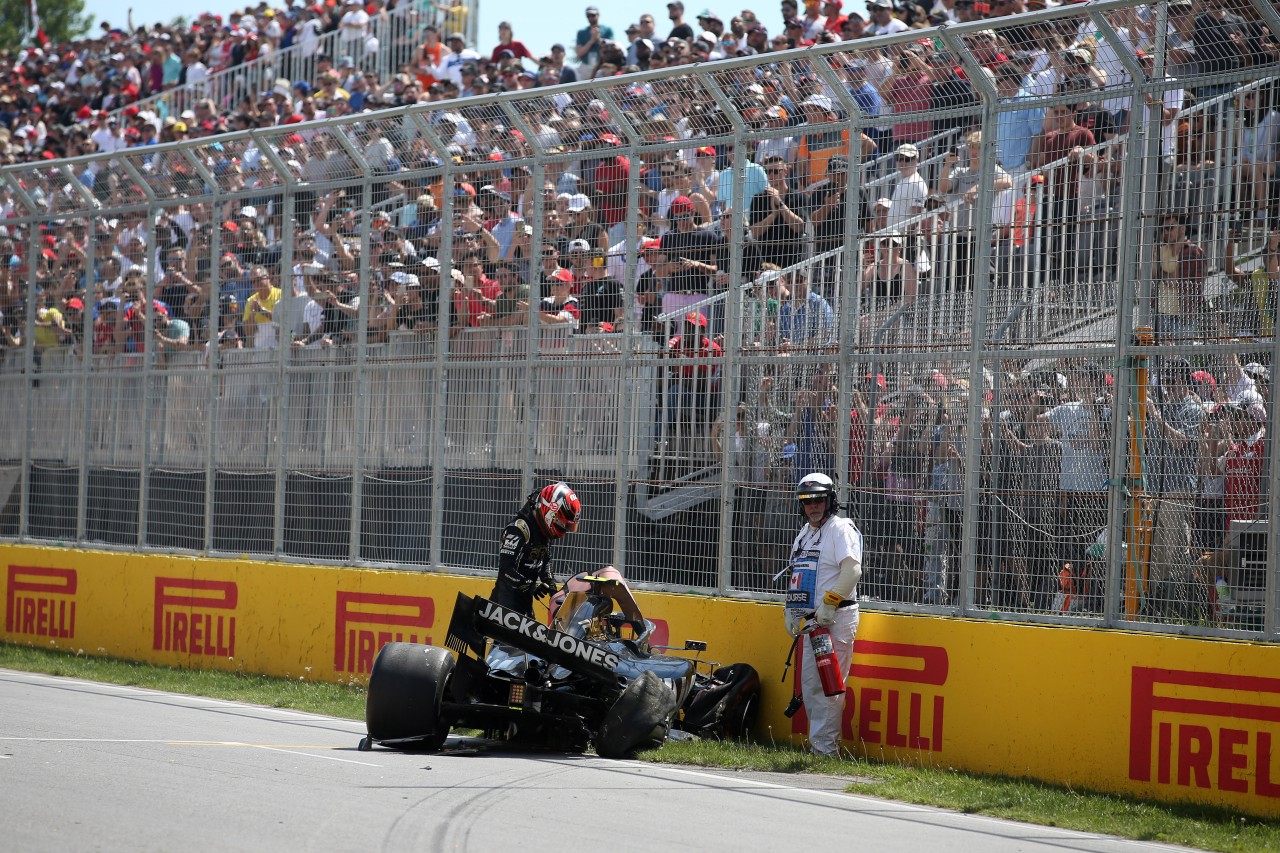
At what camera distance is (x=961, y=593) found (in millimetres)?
10422

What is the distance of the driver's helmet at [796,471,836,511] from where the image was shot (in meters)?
10.6

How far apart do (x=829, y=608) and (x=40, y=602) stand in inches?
396

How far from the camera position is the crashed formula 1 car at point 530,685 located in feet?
32.0

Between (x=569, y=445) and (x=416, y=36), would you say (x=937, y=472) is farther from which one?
(x=416, y=36)

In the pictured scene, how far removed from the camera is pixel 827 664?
10.3m

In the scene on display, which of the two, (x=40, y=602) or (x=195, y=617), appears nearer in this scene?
(x=195, y=617)

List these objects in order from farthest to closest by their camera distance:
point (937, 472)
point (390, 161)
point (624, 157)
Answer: point (390, 161)
point (624, 157)
point (937, 472)

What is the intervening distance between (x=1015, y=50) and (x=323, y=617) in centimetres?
782

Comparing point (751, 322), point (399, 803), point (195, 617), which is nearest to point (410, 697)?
point (399, 803)

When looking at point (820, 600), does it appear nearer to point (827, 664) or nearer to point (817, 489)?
point (827, 664)

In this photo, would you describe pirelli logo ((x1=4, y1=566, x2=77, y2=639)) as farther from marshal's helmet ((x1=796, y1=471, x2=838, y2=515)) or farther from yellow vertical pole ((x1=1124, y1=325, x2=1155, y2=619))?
yellow vertical pole ((x1=1124, y1=325, x2=1155, y2=619))

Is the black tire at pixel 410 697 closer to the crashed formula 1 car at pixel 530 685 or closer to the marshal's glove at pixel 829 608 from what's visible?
the crashed formula 1 car at pixel 530 685

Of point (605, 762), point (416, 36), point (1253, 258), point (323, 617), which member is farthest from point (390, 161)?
point (416, 36)

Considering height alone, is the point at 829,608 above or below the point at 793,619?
above
